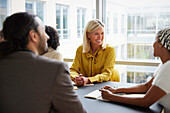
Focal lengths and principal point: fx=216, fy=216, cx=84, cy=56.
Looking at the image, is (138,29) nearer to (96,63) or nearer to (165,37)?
(96,63)

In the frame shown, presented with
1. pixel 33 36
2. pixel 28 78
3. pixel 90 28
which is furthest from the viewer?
pixel 90 28

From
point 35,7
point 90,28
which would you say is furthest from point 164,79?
point 35,7

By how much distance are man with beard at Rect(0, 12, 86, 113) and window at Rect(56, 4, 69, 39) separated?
466 centimetres

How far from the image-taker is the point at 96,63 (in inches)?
101

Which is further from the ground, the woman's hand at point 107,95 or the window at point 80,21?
the window at point 80,21

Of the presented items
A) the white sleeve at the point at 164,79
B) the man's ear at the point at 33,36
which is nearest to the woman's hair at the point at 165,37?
the white sleeve at the point at 164,79

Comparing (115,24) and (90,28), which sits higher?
(115,24)

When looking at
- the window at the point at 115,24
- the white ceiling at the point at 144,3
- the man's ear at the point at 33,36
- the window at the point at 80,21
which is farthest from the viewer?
the window at the point at 80,21

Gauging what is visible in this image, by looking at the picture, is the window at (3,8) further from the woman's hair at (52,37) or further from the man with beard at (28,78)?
the man with beard at (28,78)

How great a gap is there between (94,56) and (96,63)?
92 mm

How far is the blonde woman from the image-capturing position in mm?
2549

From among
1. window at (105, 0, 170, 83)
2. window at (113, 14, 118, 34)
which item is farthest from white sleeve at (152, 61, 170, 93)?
window at (113, 14, 118, 34)

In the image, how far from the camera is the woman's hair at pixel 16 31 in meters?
1.14

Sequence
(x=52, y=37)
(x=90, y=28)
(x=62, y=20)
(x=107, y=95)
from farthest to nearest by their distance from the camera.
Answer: (x=62, y=20) < (x=90, y=28) < (x=52, y=37) < (x=107, y=95)
